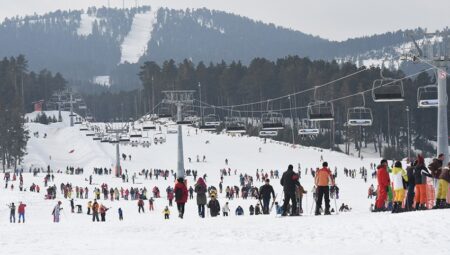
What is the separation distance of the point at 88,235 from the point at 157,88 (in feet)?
385

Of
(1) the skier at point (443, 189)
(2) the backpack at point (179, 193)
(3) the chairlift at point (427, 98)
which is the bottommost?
(2) the backpack at point (179, 193)

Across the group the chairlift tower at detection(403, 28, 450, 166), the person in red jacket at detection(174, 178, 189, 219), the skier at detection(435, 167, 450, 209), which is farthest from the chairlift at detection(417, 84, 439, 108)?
the person in red jacket at detection(174, 178, 189, 219)

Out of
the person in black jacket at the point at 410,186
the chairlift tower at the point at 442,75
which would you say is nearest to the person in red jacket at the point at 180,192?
the person in black jacket at the point at 410,186

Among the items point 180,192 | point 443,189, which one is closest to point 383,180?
point 443,189

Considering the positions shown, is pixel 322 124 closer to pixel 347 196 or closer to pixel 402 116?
pixel 402 116

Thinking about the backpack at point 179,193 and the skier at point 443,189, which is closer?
the skier at point 443,189

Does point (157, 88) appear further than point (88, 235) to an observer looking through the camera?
Yes

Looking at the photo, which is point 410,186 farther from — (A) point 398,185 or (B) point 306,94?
(B) point 306,94

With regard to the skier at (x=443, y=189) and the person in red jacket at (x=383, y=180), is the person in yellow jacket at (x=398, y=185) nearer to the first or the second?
the person in red jacket at (x=383, y=180)

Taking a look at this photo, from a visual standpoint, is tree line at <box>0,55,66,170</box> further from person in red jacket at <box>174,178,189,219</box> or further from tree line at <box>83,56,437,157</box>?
person in red jacket at <box>174,178,189,219</box>

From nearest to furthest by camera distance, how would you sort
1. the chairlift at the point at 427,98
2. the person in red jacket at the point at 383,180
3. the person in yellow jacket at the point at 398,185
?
the person in yellow jacket at the point at 398,185 < the person in red jacket at the point at 383,180 < the chairlift at the point at 427,98

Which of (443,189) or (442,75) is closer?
(443,189)

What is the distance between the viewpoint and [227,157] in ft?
245

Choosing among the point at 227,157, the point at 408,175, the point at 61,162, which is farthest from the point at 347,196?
the point at 61,162
